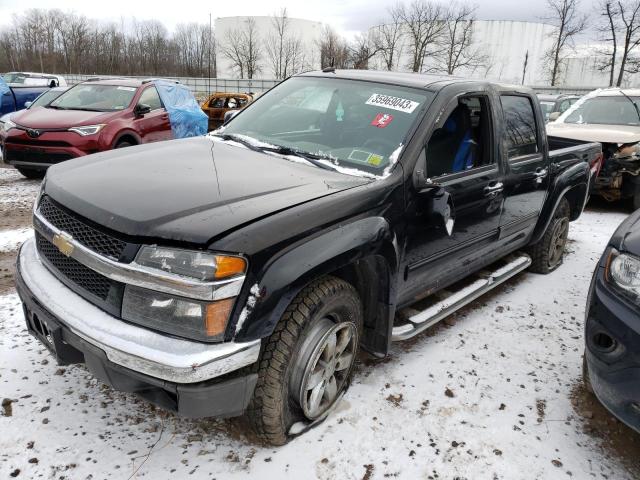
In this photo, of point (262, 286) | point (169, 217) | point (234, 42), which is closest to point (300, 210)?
point (262, 286)

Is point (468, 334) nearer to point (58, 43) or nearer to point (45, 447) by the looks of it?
point (45, 447)

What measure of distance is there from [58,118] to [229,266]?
6.89 m

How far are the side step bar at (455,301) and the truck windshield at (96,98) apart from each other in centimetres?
652

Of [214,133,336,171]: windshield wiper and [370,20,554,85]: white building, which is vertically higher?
[370,20,554,85]: white building

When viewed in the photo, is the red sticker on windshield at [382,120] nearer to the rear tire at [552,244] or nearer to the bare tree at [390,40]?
the rear tire at [552,244]

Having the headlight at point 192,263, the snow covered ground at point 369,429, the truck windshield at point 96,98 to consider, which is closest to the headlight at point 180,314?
the headlight at point 192,263

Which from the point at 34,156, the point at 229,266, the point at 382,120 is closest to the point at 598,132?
the point at 382,120

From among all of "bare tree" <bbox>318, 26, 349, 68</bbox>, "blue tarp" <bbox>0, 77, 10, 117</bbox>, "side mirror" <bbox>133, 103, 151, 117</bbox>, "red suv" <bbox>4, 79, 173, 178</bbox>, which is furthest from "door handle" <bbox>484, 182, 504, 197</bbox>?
"bare tree" <bbox>318, 26, 349, 68</bbox>

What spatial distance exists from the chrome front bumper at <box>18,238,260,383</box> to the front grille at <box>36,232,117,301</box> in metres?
0.08

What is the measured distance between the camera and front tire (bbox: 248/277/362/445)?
7.13ft

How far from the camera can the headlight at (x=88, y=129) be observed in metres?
7.10

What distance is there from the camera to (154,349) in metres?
1.87

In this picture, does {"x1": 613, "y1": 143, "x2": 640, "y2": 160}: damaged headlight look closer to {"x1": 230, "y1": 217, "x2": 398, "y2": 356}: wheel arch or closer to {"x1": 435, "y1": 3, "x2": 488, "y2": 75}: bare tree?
{"x1": 230, "y1": 217, "x2": 398, "y2": 356}: wheel arch

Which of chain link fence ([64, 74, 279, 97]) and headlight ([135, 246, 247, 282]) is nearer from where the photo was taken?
headlight ([135, 246, 247, 282])
